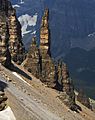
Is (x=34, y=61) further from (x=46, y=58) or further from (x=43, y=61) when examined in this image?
(x=46, y=58)

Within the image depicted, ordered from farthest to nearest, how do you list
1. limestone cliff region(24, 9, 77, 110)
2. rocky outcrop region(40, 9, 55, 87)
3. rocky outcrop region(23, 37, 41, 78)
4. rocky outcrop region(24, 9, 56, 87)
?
rocky outcrop region(23, 37, 41, 78) → rocky outcrop region(24, 9, 56, 87) → limestone cliff region(24, 9, 77, 110) → rocky outcrop region(40, 9, 55, 87)

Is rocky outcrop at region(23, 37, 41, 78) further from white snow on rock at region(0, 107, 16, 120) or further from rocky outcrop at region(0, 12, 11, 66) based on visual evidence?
white snow on rock at region(0, 107, 16, 120)

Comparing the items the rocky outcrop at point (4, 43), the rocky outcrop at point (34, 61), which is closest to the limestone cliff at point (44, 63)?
the rocky outcrop at point (34, 61)

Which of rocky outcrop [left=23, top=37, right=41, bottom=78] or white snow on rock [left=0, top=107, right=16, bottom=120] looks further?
rocky outcrop [left=23, top=37, right=41, bottom=78]

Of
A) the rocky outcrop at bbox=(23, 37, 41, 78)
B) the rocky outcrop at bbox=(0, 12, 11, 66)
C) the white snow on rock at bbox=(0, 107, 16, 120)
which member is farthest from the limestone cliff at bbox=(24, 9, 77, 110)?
the white snow on rock at bbox=(0, 107, 16, 120)

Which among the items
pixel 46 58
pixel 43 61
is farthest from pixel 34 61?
pixel 46 58

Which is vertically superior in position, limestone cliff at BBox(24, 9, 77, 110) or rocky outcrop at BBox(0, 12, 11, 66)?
rocky outcrop at BBox(0, 12, 11, 66)

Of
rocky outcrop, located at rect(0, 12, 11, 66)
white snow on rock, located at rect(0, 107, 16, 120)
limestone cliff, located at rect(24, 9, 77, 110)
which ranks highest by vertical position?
white snow on rock, located at rect(0, 107, 16, 120)

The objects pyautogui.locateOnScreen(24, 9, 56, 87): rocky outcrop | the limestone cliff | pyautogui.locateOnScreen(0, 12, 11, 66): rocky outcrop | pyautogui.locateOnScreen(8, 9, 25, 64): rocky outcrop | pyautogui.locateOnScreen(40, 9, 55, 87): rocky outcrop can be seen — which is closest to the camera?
pyautogui.locateOnScreen(0, 12, 11, 66): rocky outcrop

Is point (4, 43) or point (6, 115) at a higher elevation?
point (6, 115)

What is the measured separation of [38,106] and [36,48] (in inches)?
2665

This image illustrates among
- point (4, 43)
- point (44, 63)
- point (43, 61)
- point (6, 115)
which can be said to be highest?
point (6, 115)

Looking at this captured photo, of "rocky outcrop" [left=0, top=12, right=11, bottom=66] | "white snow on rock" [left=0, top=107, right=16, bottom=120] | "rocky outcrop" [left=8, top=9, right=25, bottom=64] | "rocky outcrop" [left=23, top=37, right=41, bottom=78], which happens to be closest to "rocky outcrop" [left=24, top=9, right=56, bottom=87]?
"rocky outcrop" [left=23, top=37, right=41, bottom=78]

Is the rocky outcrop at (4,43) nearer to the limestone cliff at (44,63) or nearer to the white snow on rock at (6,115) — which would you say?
the limestone cliff at (44,63)
